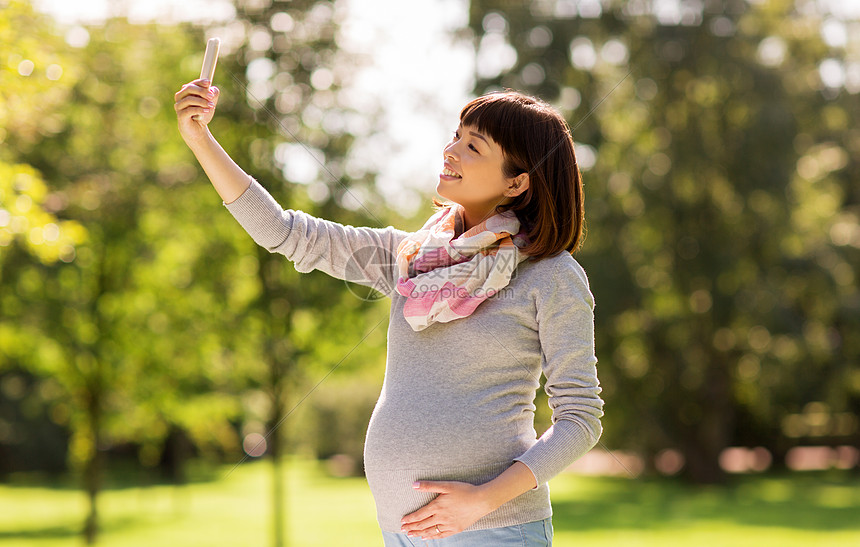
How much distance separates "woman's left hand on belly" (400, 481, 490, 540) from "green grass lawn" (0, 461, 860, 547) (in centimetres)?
1024

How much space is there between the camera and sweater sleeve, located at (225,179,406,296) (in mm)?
1736

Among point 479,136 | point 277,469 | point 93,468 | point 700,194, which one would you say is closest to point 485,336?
point 479,136

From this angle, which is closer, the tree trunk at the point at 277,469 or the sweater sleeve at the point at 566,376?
the sweater sleeve at the point at 566,376

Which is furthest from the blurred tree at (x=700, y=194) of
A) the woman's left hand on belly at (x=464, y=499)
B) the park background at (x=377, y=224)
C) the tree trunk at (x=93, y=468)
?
the woman's left hand on belly at (x=464, y=499)

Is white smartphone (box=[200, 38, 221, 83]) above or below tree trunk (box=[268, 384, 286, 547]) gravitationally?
below

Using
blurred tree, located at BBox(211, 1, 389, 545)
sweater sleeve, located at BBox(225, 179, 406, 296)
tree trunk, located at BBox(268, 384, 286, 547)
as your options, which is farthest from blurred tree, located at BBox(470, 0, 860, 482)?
sweater sleeve, located at BBox(225, 179, 406, 296)

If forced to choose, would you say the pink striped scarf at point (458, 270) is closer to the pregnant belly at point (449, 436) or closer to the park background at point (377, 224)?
the pregnant belly at point (449, 436)

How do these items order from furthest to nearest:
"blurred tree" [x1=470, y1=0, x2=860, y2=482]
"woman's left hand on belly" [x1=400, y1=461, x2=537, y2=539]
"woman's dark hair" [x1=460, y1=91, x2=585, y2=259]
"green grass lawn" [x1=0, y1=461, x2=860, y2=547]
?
"blurred tree" [x1=470, y1=0, x2=860, y2=482]
"green grass lawn" [x1=0, y1=461, x2=860, y2=547]
"woman's dark hair" [x1=460, y1=91, x2=585, y2=259]
"woman's left hand on belly" [x1=400, y1=461, x2=537, y2=539]

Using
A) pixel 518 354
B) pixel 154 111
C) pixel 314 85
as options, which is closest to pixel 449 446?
pixel 518 354

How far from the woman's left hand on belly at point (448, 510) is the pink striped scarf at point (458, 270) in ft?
1.06

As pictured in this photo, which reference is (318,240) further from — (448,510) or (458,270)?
(448,510)

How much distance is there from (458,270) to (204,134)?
612 mm

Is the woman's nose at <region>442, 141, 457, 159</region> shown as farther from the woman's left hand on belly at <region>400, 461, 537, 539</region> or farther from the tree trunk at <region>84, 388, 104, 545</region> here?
the tree trunk at <region>84, 388, 104, 545</region>

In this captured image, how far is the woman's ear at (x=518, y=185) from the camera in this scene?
5.58 feet
